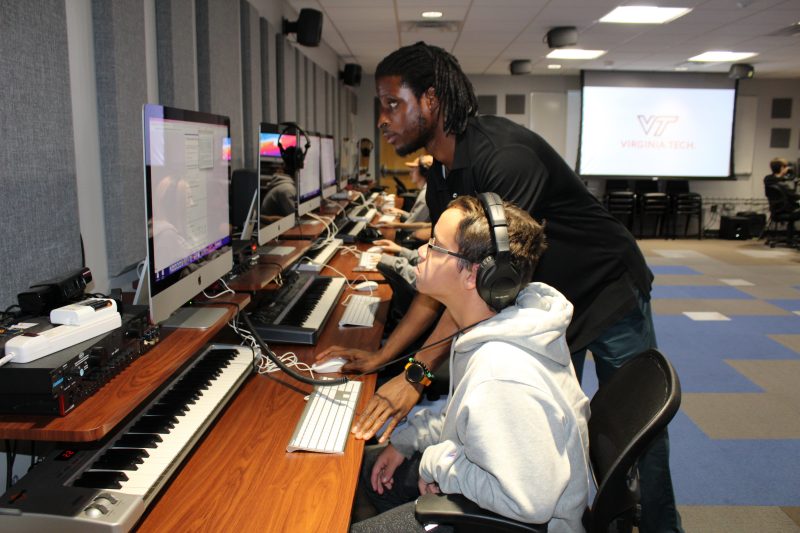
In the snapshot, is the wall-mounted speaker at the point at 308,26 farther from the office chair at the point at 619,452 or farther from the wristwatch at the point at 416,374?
the office chair at the point at 619,452

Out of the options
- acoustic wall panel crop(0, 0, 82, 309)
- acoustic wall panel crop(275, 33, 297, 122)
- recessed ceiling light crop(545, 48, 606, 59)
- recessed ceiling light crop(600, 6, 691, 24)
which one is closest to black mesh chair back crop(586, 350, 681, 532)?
acoustic wall panel crop(0, 0, 82, 309)

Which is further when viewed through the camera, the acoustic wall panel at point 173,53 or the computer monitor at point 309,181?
the computer monitor at point 309,181

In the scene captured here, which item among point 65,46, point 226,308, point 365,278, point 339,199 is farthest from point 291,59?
point 226,308

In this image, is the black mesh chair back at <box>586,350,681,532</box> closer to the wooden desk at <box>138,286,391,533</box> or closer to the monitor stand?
the wooden desk at <box>138,286,391,533</box>

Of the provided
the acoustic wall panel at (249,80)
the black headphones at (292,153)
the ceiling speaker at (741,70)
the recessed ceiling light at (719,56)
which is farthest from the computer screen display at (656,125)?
the black headphones at (292,153)

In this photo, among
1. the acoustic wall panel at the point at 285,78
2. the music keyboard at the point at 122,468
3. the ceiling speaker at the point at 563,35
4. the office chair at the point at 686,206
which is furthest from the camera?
the office chair at the point at 686,206

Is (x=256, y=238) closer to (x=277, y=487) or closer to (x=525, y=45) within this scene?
(x=277, y=487)

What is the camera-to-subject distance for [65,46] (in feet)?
5.57

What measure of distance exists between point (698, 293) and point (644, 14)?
9.38 ft

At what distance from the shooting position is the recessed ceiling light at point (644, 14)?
226 inches

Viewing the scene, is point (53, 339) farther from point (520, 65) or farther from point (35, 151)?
point (520, 65)

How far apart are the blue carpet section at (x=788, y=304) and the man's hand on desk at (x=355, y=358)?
5.17 metres

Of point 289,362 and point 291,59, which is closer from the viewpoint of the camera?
point 289,362

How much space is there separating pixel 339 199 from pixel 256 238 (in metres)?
3.04
